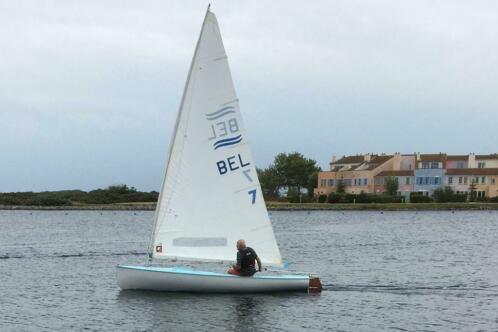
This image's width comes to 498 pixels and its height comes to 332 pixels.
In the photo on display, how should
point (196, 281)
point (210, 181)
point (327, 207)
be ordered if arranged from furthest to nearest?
1. point (327, 207)
2. point (196, 281)
3. point (210, 181)

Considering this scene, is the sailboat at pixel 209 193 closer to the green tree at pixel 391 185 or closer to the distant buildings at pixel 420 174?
the green tree at pixel 391 185

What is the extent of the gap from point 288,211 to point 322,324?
363 ft

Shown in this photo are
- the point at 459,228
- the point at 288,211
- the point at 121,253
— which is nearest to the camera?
the point at 121,253

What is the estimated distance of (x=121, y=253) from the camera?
162ft

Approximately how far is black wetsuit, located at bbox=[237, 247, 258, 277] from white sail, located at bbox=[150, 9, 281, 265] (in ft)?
1.63

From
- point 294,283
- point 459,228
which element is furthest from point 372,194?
point 294,283

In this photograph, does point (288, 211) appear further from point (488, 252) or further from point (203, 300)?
point (203, 300)

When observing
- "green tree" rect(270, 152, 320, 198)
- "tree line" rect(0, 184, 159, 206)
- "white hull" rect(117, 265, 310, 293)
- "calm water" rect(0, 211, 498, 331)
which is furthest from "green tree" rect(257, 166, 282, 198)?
"white hull" rect(117, 265, 310, 293)

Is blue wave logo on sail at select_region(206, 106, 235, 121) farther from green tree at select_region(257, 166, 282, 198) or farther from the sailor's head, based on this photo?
green tree at select_region(257, 166, 282, 198)

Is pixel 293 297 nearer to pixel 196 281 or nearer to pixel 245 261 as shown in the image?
pixel 245 261

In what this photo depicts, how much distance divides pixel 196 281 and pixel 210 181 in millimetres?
3573

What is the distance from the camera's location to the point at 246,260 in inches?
981

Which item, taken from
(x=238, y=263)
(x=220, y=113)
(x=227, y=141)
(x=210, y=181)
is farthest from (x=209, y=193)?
(x=220, y=113)

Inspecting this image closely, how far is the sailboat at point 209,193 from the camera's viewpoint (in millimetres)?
24016
